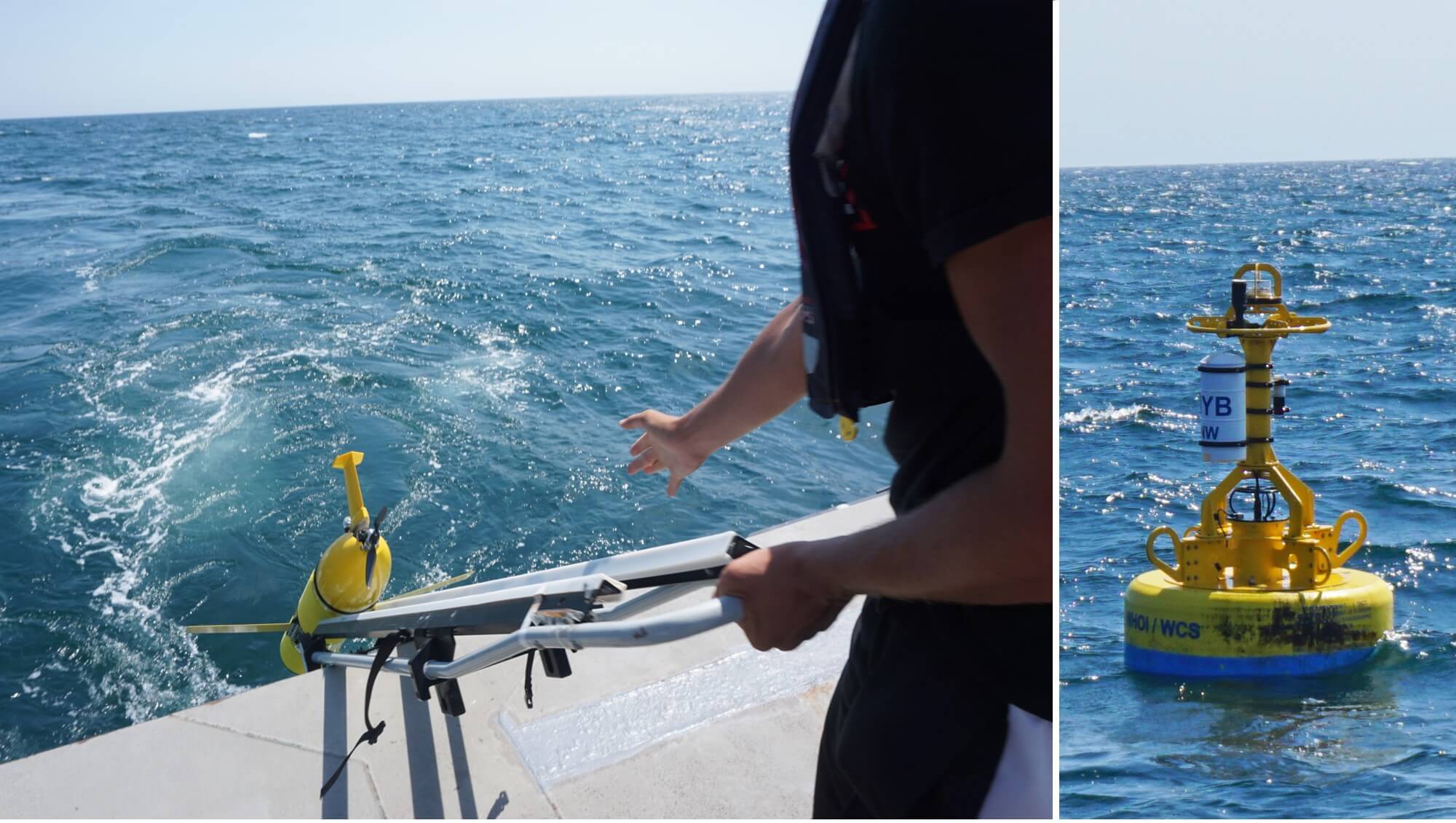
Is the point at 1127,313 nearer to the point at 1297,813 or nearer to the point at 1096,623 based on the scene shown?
the point at 1096,623

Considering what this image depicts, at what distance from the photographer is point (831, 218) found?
935 mm

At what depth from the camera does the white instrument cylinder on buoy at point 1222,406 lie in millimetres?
6945

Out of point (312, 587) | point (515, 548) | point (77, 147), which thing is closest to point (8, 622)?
point (515, 548)

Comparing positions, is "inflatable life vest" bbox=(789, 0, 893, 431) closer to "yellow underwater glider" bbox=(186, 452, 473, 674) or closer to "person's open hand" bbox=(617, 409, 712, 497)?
"person's open hand" bbox=(617, 409, 712, 497)

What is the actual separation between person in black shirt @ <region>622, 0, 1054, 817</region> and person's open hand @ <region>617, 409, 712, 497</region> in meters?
0.57

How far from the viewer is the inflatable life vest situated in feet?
2.99

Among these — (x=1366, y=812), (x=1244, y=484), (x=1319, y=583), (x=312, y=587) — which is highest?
(x=1366, y=812)

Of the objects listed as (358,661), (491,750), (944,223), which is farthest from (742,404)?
(358,661)

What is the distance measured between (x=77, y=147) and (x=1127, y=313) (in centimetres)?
3707

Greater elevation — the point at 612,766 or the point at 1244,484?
the point at 612,766

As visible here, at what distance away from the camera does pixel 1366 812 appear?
138 centimetres

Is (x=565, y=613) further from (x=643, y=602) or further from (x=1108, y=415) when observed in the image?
(x=1108, y=415)

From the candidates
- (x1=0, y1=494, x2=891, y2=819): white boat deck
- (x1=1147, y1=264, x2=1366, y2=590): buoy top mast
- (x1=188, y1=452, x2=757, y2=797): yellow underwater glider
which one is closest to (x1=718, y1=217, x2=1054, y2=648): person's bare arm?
(x1=188, y1=452, x2=757, y2=797): yellow underwater glider

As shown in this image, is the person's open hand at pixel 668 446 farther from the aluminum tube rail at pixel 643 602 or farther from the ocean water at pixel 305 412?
the ocean water at pixel 305 412
